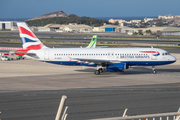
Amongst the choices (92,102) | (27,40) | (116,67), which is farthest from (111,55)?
(92,102)

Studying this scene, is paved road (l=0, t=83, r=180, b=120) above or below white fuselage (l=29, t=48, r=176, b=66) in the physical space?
below

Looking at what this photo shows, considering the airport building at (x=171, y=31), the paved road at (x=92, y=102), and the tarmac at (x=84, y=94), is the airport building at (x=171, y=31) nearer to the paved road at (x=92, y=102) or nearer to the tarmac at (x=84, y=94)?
the tarmac at (x=84, y=94)

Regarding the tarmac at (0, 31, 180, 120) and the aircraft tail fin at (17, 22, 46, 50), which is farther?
the aircraft tail fin at (17, 22, 46, 50)

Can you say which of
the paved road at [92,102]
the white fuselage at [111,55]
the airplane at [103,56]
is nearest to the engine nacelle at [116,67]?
the airplane at [103,56]

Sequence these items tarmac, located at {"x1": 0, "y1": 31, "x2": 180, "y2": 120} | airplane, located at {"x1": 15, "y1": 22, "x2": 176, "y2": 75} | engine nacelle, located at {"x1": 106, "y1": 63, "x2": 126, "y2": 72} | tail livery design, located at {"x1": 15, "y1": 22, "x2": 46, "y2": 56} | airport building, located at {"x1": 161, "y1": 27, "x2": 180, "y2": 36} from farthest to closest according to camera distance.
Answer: airport building, located at {"x1": 161, "y1": 27, "x2": 180, "y2": 36} < tail livery design, located at {"x1": 15, "y1": 22, "x2": 46, "y2": 56} < airplane, located at {"x1": 15, "y1": 22, "x2": 176, "y2": 75} < engine nacelle, located at {"x1": 106, "y1": 63, "x2": 126, "y2": 72} < tarmac, located at {"x1": 0, "y1": 31, "x2": 180, "y2": 120}

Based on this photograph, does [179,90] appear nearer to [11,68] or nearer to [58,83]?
[58,83]

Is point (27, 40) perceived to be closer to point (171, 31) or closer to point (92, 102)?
point (92, 102)

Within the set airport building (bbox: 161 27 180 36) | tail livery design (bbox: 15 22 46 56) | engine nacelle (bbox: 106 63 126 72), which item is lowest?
engine nacelle (bbox: 106 63 126 72)

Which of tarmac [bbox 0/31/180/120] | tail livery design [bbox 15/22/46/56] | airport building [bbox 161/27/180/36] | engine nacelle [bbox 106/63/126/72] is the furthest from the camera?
airport building [bbox 161/27/180/36]

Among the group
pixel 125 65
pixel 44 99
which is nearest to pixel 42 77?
pixel 125 65

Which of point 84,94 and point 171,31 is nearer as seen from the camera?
point 84,94

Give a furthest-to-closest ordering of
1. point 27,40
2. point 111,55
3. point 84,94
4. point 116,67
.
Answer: point 27,40 → point 111,55 → point 116,67 → point 84,94

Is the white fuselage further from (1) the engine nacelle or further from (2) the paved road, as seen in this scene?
(2) the paved road

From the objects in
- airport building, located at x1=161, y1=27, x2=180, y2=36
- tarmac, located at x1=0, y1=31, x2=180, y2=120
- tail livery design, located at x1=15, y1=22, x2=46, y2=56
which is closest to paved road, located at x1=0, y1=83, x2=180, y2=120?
tarmac, located at x1=0, y1=31, x2=180, y2=120
